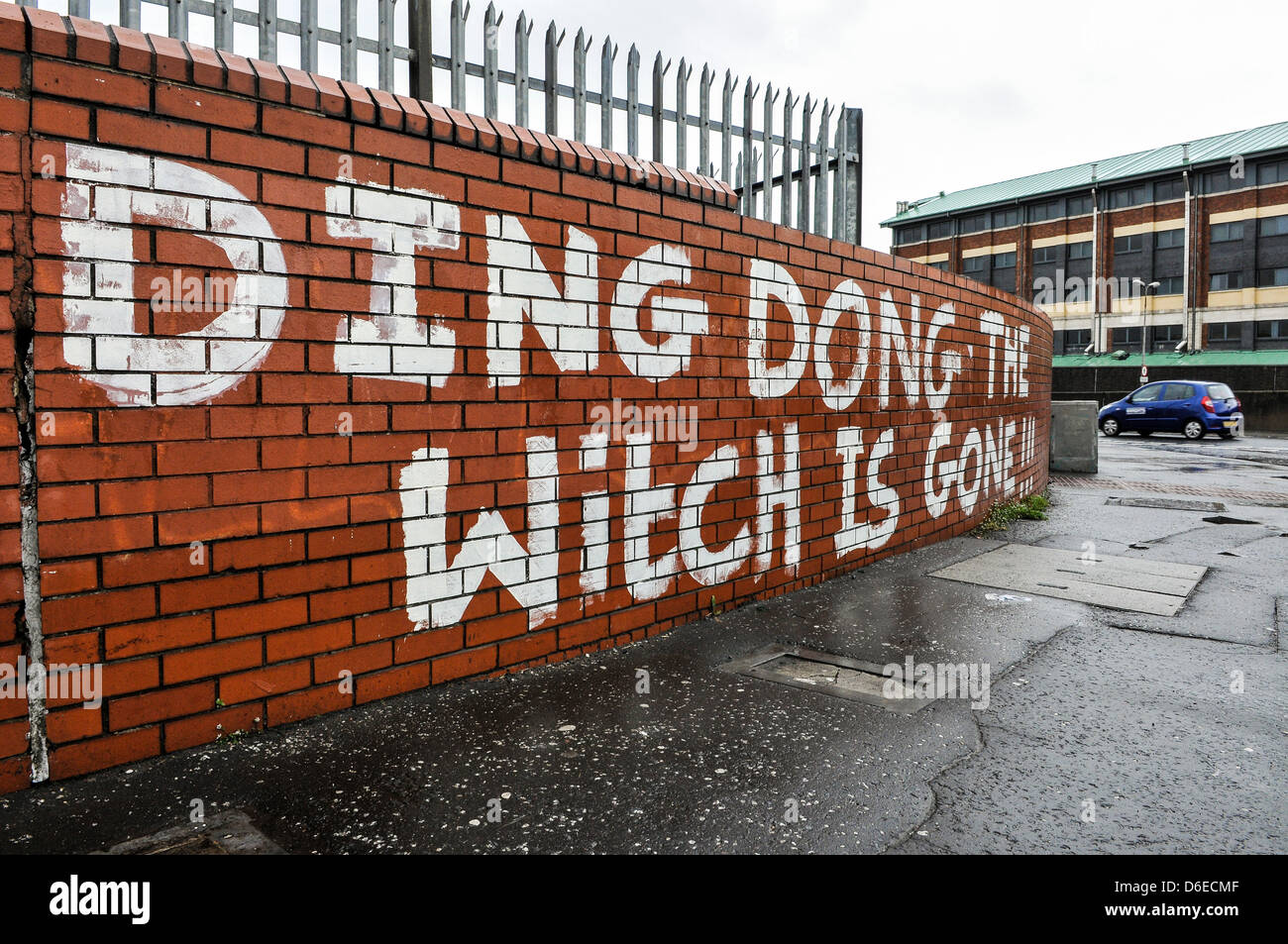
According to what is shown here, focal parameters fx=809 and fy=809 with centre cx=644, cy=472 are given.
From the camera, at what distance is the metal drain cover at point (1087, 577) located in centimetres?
479

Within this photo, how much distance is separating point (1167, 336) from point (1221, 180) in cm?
762

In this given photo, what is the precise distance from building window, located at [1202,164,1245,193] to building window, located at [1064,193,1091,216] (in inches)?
215

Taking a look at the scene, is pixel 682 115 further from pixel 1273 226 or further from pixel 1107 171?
pixel 1107 171

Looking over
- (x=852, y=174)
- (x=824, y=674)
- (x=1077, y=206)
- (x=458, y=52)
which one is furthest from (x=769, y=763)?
(x=1077, y=206)

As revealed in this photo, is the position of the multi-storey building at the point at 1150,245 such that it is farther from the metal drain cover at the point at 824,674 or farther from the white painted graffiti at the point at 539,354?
the metal drain cover at the point at 824,674

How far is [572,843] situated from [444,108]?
8.81ft

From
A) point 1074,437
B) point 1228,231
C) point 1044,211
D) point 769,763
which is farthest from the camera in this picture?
point 1044,211

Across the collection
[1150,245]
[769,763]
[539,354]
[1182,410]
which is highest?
[1150,245]

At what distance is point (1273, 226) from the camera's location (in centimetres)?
3775

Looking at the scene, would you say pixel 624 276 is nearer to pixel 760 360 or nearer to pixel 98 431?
pixel 760 360

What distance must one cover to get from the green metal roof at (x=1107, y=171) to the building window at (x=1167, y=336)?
7.83 m

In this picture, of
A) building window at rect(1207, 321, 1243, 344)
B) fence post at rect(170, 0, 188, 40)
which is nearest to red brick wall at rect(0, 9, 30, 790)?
fence post at rect(170, 0, 188, 40)

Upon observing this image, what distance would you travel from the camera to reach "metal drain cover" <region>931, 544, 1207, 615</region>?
4785 mm
